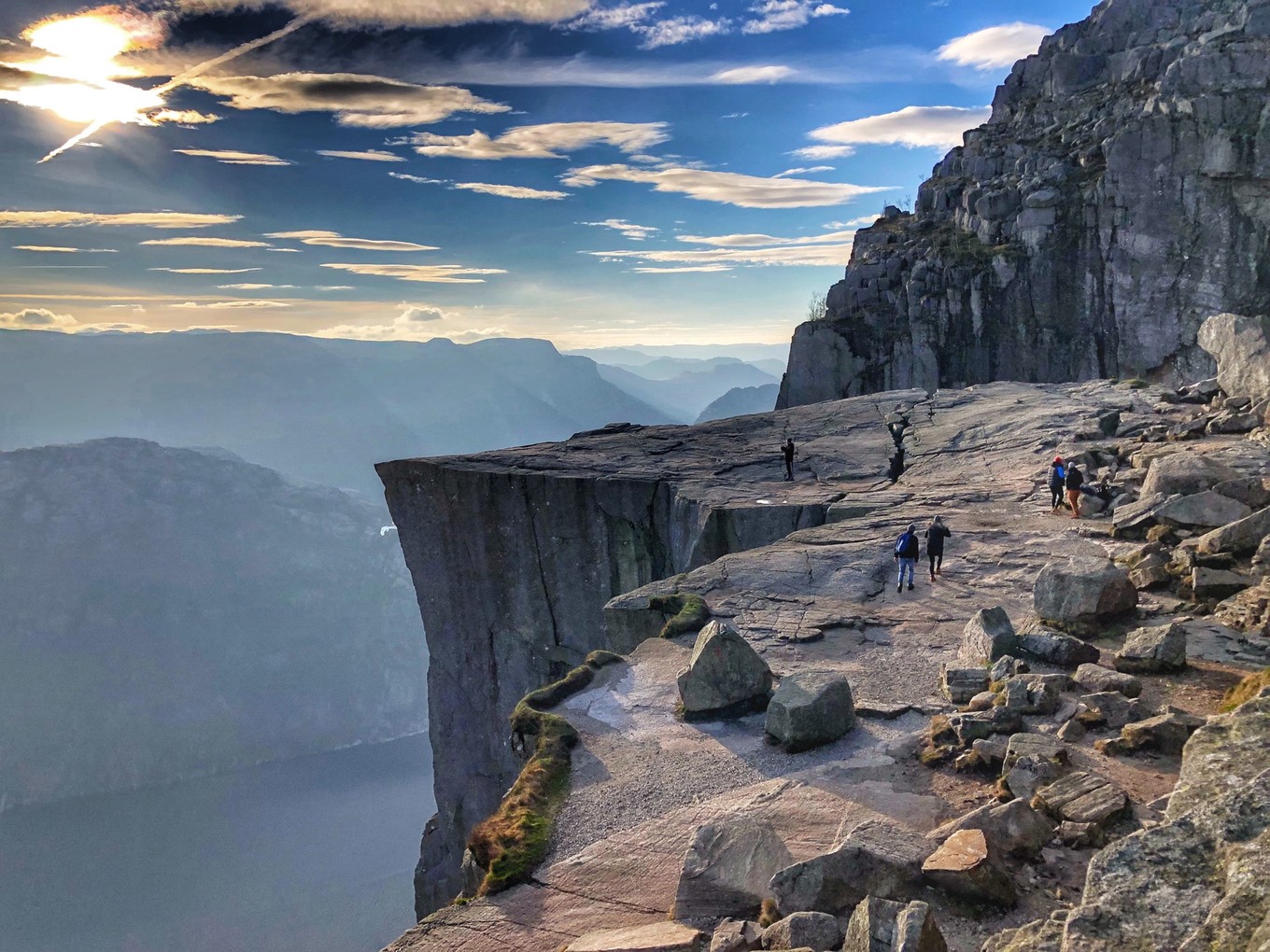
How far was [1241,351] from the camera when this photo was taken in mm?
22562

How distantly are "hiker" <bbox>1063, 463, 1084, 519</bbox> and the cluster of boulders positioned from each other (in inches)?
379

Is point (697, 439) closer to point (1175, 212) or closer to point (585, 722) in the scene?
point (585, 722)

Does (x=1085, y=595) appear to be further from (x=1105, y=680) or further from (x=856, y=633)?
(x=856, y=633)

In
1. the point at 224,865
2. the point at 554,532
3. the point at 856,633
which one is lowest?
the point at 224,865

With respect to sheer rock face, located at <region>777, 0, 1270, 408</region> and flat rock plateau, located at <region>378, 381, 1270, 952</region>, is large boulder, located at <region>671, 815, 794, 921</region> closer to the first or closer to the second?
flat rock plateau, located at <region>378, 381, 1270, 952</region>

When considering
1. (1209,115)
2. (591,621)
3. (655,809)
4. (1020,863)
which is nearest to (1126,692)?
(1020,863)

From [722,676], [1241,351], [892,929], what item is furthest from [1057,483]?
[892,929]

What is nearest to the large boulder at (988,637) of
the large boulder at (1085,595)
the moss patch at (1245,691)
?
the large boulder at (1085,595)

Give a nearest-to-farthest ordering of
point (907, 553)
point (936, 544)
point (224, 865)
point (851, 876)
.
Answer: point (851, 876)
point (907, 553)
point (936, 544)
point (224, 865)

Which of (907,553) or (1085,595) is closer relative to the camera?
(1085,595)

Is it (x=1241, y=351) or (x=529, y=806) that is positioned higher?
(x=1241, y=351)

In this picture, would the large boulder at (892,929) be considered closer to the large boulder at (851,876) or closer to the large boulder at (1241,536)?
the large boulder at (851,876)

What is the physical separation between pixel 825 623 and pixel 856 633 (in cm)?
60

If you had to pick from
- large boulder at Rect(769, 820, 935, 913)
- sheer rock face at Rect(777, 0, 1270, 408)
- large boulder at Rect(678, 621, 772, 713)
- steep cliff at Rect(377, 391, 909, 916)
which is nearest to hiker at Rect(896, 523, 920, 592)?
large boulder at Rect(678, 621, 772, 713)
